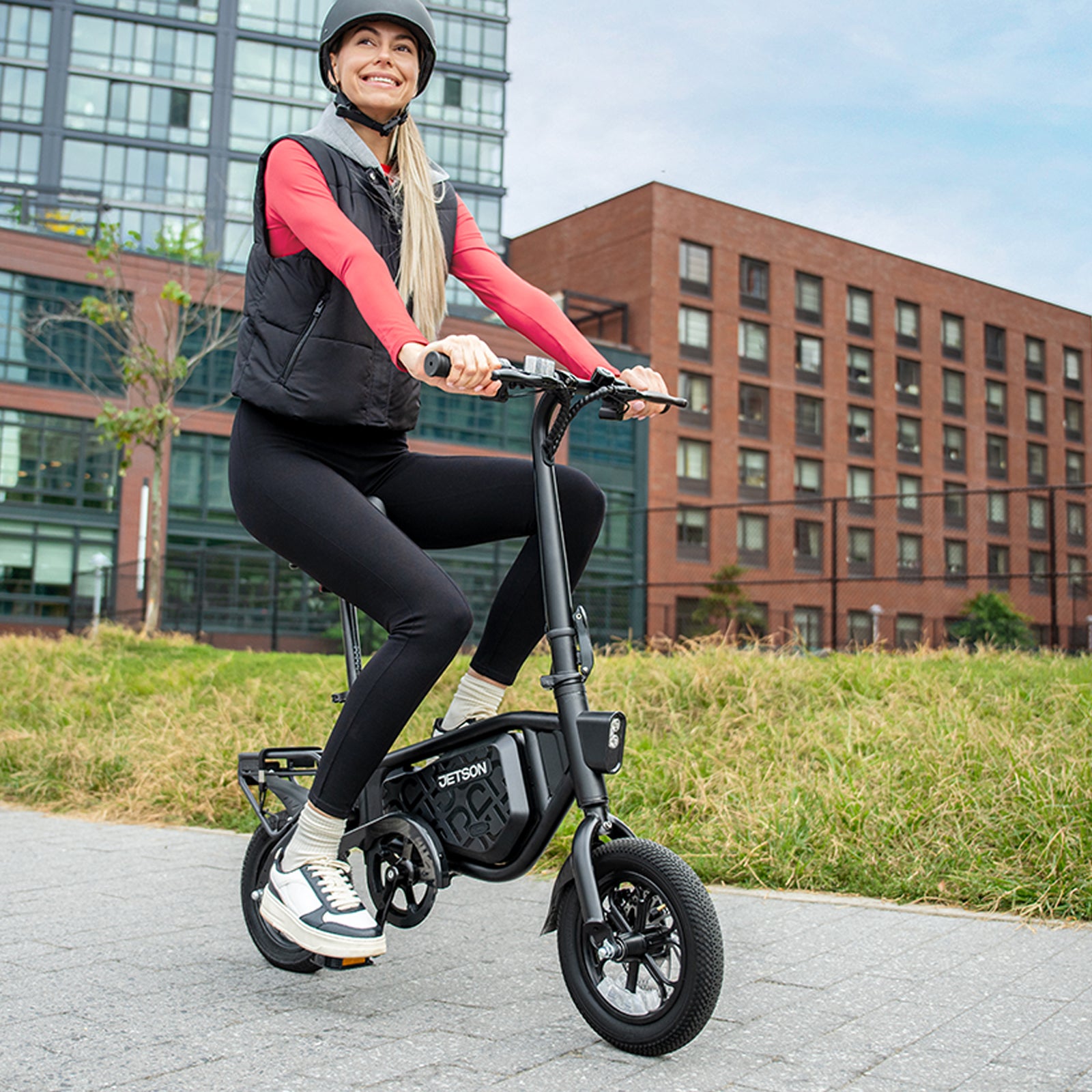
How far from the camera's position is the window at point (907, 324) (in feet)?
164

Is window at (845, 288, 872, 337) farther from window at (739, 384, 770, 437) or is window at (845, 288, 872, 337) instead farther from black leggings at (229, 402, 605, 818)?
black leggings at (229, 402, 605, 818)

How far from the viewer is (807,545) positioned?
4331cm

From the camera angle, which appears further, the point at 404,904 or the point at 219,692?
the point at 219,692

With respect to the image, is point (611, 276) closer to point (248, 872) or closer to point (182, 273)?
point (182, 273)

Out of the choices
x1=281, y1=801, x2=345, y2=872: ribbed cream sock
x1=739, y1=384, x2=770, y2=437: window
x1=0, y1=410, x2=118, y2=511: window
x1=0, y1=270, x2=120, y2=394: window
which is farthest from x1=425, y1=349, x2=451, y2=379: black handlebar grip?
x1=739, y1=384, x2=770, y2=437: window

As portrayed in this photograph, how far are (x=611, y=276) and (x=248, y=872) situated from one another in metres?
43.8

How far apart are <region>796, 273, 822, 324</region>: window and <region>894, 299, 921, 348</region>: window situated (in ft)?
14.4

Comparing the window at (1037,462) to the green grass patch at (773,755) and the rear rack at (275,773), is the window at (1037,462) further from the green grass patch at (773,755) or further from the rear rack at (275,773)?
the rear rack at (275,773)

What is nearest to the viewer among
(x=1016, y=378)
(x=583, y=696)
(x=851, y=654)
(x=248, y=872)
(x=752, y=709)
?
(x=583, y=696)

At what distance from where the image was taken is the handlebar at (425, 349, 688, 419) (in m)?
2.08

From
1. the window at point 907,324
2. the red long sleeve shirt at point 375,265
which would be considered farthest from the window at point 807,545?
the red long sleeve shirt at point 375,265

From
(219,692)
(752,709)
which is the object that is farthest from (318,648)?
(752,709)

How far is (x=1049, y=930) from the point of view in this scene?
3.03 meters

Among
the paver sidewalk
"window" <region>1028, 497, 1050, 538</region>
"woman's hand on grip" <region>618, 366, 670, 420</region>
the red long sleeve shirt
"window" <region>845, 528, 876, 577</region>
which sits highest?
"window" <region>845, 528, 876, 577</region>
